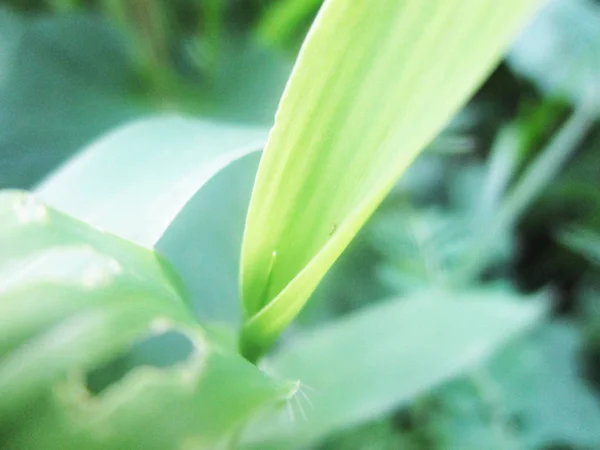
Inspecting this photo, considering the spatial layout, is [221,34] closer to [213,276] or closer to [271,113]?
[271,113]

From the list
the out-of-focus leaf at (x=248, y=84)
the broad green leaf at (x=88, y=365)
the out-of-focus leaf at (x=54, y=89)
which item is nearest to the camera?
the broad green leaf at (x=88, y=365)

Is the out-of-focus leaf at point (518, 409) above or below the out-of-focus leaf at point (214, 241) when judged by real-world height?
below

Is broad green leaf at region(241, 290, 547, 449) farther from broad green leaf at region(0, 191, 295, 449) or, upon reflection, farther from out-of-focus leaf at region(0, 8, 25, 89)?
out-of-focus leaf at region(0, 8, 25, 89)

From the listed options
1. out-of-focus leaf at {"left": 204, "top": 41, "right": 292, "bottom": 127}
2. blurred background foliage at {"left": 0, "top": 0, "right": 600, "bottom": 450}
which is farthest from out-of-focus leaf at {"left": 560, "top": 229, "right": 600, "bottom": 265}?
out-of-focus leaf at {"left": 204, "top": 41, "right": 292, "bottom": 127}

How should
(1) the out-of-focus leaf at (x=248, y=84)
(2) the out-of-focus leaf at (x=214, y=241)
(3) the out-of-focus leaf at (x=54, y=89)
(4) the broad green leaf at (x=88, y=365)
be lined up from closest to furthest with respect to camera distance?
(4) the broad green leaf at (x=88, y=365) < (2) the out-of-focus leaf at (x=214, y=241) < (3) the out-of-focus leaf at (x=54, y=89) < (1) the out-of-focus leaf at (x=248, y=84)

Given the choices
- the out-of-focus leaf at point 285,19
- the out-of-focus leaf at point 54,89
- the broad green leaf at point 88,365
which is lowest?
the out-of-focus leaf at point 54,89

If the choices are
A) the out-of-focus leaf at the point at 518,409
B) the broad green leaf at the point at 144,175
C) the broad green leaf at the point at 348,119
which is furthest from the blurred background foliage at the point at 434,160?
the broad green leaf at the point at 348,119

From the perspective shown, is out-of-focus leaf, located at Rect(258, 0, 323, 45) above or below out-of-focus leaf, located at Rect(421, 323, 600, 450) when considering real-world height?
above

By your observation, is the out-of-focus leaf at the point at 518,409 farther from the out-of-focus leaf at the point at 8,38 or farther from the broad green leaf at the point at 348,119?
the out-of-focus leaf at the point at 8,38
